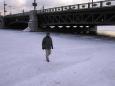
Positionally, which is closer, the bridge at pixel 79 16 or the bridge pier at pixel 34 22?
the bridge at pixel 79 16

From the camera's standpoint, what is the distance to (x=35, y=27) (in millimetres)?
65188

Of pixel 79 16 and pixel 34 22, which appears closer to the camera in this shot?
pixel 79 16

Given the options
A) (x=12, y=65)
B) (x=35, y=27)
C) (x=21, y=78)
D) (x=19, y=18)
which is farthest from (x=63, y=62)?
(x=19, y=18)

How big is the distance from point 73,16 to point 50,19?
11094 millimetres

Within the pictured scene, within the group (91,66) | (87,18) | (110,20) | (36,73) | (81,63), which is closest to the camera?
(36,73)

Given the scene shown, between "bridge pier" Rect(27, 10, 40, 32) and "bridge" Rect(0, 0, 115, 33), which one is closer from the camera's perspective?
"bridge" Rect(0, 0, 115, 33)

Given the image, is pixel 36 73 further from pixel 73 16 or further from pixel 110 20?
pixel 73 16

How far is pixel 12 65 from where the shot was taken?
45.0ft

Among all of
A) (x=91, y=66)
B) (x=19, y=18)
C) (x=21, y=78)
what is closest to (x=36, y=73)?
(x=21, y=78)

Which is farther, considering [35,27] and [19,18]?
[19,18]

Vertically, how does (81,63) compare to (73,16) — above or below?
below

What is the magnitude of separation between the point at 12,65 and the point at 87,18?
28877mm

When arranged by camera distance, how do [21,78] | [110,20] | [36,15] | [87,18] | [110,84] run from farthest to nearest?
[36,15] → [87,18] → [110,20] → [21,78] → [110,84]

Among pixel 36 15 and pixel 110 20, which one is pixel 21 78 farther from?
pixel 36 15
